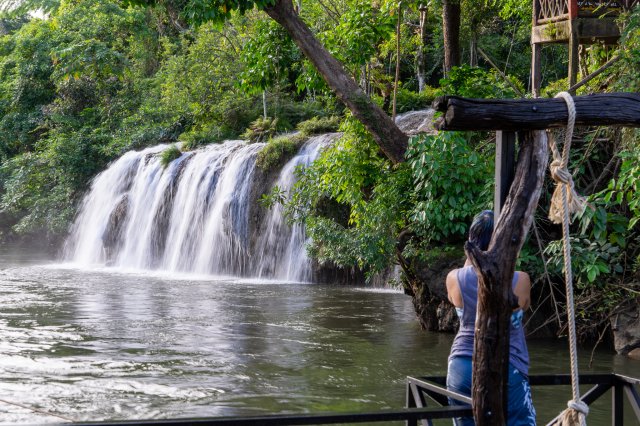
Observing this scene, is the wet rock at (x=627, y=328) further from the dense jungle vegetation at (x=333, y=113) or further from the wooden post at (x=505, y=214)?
the wooden post at (x=505, y=214)

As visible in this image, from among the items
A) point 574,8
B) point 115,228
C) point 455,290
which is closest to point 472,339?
point 455,290

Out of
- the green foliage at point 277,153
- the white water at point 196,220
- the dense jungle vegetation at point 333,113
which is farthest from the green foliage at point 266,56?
the green foliage at point 277,153

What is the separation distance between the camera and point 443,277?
11484 mm

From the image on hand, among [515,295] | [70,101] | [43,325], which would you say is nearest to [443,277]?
[43,325]

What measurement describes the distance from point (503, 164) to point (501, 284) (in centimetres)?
61

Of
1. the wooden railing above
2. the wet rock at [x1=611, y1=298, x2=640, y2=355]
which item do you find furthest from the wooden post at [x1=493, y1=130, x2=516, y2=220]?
the wooden railing above

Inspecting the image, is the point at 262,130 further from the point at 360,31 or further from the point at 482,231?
the point at 482,231

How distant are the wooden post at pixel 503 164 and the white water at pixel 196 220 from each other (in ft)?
40.3

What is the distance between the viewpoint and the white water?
19.0 meters

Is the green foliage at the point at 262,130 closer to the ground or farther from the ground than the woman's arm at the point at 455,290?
farther from the ground

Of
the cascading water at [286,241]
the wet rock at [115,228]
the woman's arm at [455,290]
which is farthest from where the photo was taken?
the wet rock at [115,228]

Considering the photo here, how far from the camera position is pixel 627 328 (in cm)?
1029

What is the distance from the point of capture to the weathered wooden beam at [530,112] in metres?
4.18

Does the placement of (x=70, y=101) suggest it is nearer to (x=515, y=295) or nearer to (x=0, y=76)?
(x=0, y=76)
